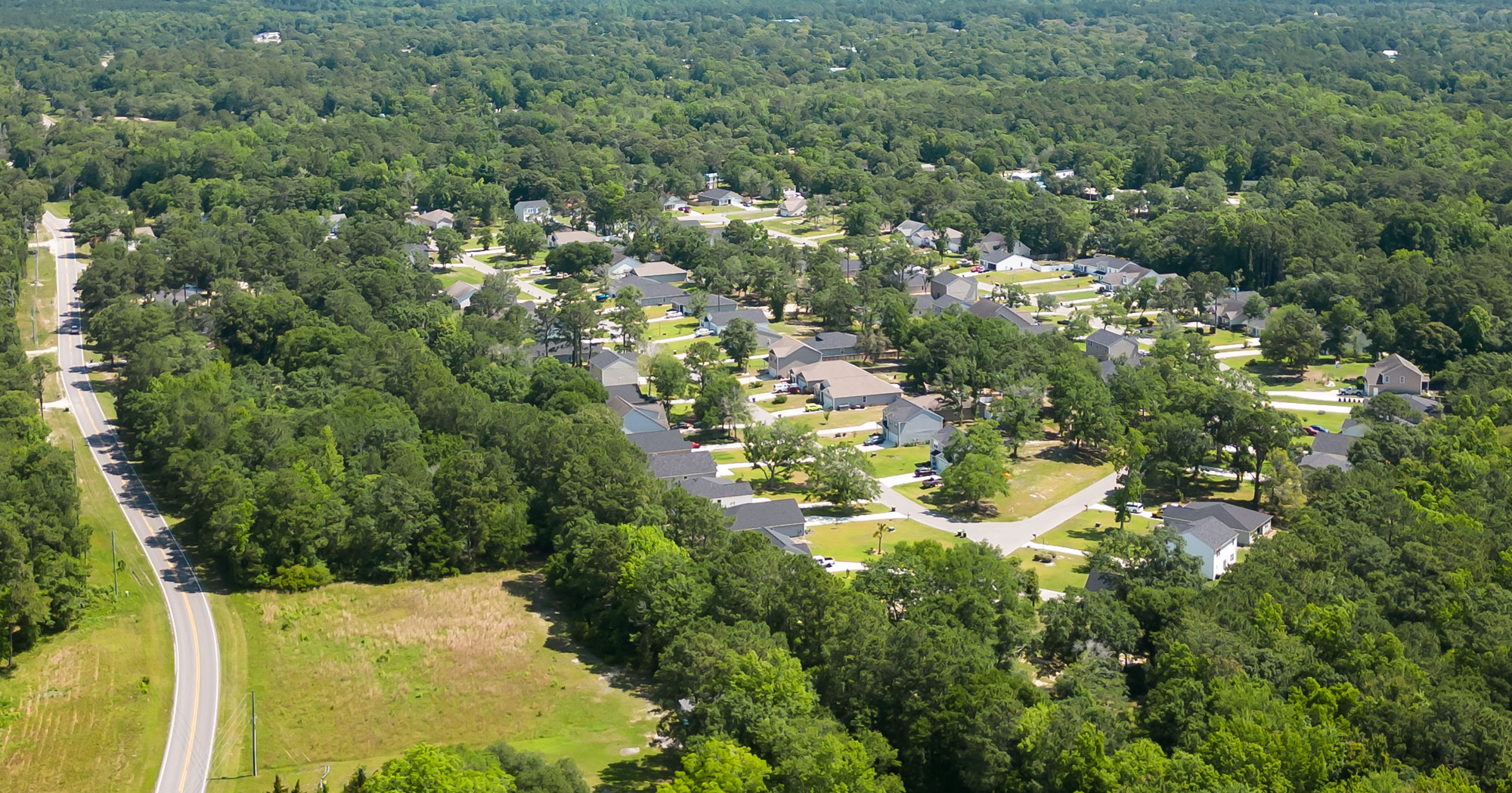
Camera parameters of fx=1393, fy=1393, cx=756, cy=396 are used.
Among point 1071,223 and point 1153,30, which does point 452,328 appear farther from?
point 1153,30

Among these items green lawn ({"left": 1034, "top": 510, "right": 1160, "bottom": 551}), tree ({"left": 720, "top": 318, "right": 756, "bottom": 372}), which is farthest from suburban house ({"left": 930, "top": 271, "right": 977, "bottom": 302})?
green lawn ({"left": 1034, "top": 510, "right": 1160, "bottom": 551})

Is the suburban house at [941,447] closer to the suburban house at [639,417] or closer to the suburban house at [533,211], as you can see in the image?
the suburban house at [639,417]

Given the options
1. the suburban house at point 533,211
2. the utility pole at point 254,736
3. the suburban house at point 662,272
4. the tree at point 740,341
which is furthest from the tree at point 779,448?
the suburban house at point 533,211

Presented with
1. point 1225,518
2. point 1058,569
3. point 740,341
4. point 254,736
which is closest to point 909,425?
point 740,341

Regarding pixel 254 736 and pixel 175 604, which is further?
pixel 175 604

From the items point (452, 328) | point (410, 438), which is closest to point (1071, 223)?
point (452, 328)

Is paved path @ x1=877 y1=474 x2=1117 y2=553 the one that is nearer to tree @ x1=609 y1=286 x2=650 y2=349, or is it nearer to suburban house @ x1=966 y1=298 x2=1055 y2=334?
suburban house @ x1=966 y1=298 x2=1055 y2=334

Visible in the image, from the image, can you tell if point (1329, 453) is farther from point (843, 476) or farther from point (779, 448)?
point (779, 448)
